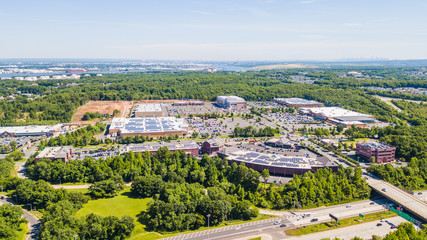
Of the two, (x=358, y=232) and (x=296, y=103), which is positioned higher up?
(x=296, y=103)

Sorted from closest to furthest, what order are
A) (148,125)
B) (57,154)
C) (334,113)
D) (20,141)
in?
(57,154), (20,141), (148,125), (334,113)

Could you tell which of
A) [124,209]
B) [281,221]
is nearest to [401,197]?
[281,221]

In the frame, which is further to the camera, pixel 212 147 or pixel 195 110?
pixel 195 110

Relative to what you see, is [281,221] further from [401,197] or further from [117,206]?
[117,206]

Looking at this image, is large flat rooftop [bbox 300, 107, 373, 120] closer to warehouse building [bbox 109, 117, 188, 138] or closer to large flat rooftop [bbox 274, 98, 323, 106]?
large flat rooftop [bbox 274, 98, 323, 106]

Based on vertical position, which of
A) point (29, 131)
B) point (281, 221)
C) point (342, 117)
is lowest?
point (281, 221)

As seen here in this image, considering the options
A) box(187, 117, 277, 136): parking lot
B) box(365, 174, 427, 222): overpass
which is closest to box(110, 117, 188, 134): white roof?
box(187, 117, 277, 136): parking lot
